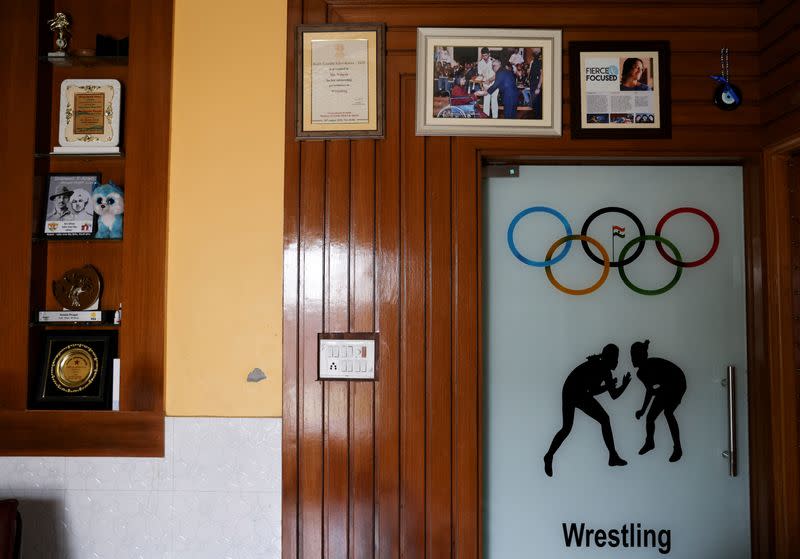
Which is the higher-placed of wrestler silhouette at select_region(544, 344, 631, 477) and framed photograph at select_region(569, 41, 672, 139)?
framed photograph at select_region(569, 41, 672, 139)

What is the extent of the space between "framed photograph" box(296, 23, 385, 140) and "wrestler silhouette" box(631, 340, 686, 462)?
4.66 ft

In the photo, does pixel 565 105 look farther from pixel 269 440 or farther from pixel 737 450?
pixel 269 440

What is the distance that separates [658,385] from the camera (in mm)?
2266

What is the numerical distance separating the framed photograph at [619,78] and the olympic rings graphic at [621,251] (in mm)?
415

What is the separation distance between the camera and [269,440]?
84.0 inches

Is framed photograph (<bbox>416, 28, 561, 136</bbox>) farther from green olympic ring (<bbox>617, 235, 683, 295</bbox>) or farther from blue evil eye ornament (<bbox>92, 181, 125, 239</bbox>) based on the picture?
blue evil eye ornament (<bbox>92, 181, 125, 239</bbox>)

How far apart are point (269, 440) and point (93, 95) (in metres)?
1.62

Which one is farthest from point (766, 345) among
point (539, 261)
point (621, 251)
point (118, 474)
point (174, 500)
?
point (118, 474)

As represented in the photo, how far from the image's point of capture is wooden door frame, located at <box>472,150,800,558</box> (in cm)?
206

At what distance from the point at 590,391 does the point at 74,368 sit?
2144 millimetres

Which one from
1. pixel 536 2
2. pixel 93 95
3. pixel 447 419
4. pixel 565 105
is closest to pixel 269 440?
pixel 447 419

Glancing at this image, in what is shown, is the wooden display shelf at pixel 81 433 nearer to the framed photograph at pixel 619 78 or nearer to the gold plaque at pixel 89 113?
the gold plaque at pixel 89 113

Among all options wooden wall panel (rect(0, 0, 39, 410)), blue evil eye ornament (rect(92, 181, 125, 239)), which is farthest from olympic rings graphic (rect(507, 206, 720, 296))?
wooden wall panel (rect(0, 0, 39, 410))

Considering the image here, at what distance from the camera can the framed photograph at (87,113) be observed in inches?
89.4
